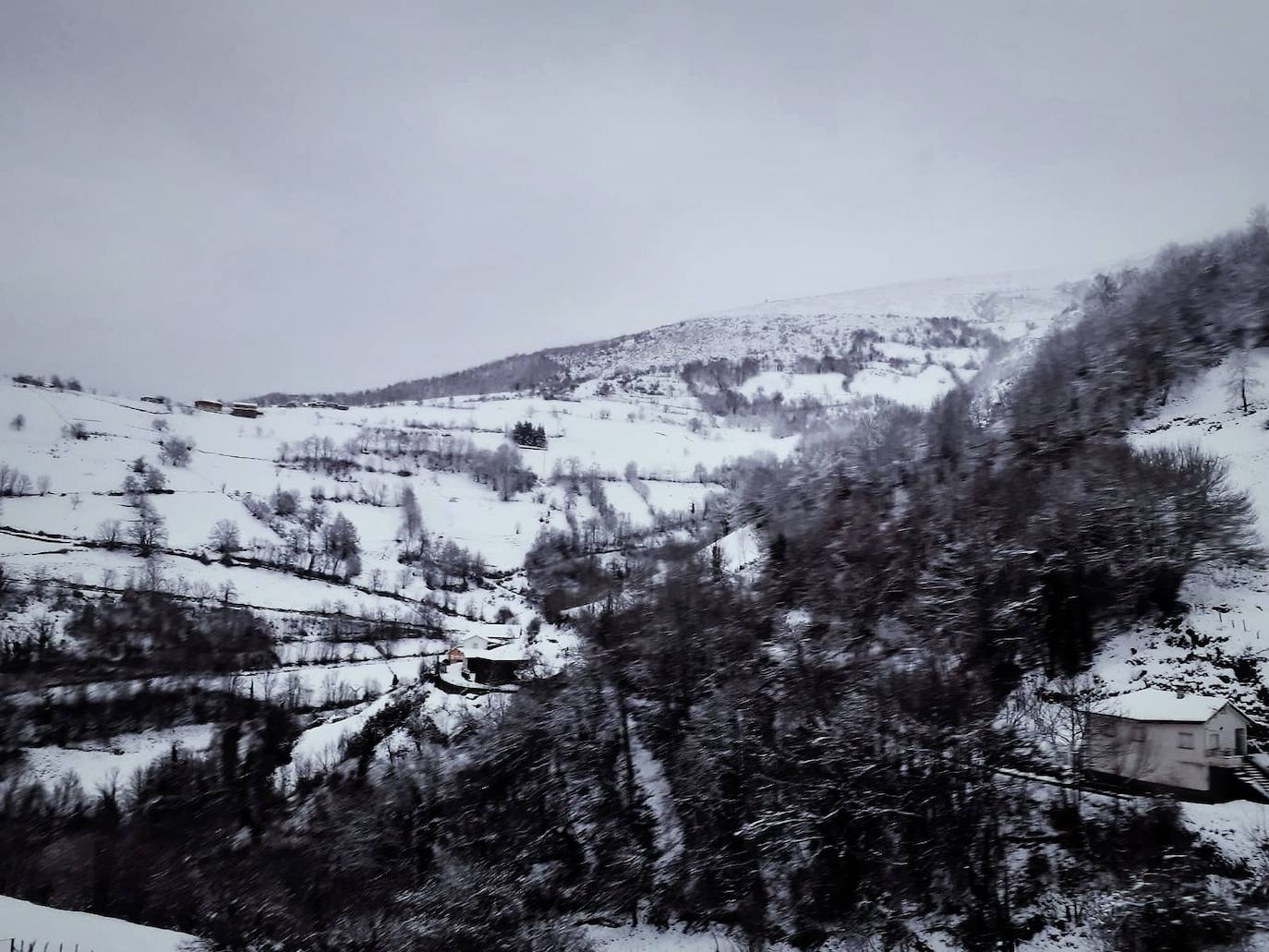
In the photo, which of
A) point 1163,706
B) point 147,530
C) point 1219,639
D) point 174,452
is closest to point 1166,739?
point 1163,706

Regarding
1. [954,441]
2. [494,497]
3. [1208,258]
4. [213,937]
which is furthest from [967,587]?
[494,497]

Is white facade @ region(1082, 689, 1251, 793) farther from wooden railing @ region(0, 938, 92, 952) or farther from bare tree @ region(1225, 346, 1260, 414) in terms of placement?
wooden railing @ region(0, 938, 92, 952)

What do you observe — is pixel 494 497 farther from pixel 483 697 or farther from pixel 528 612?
pixel 483 697

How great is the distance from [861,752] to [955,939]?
20.4 feet

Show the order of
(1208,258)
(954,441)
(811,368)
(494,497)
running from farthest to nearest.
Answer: (811,368) < (494,497) < (1208,258) < (954,441)

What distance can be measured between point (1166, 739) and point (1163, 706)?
1.02 m

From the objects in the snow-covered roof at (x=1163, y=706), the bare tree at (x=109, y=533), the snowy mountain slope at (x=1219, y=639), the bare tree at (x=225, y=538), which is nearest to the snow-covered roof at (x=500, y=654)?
the snowy mountain slope at (x=1219, y=639)

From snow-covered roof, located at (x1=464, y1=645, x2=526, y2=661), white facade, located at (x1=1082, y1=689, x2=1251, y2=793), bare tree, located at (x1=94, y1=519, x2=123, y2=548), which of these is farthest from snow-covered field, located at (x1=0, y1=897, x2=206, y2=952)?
bare tree, located at (x1=94, y1=519, x2=123, y2=548)

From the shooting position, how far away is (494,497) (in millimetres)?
110125

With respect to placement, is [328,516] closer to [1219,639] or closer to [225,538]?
[225,538]

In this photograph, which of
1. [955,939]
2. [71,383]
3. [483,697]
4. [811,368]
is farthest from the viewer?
[811,368]

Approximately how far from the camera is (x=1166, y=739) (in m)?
20.7

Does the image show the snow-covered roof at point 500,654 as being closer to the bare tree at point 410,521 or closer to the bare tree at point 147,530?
the bare tree at point 410,521

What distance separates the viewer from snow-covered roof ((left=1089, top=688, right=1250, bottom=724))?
66.8ft
